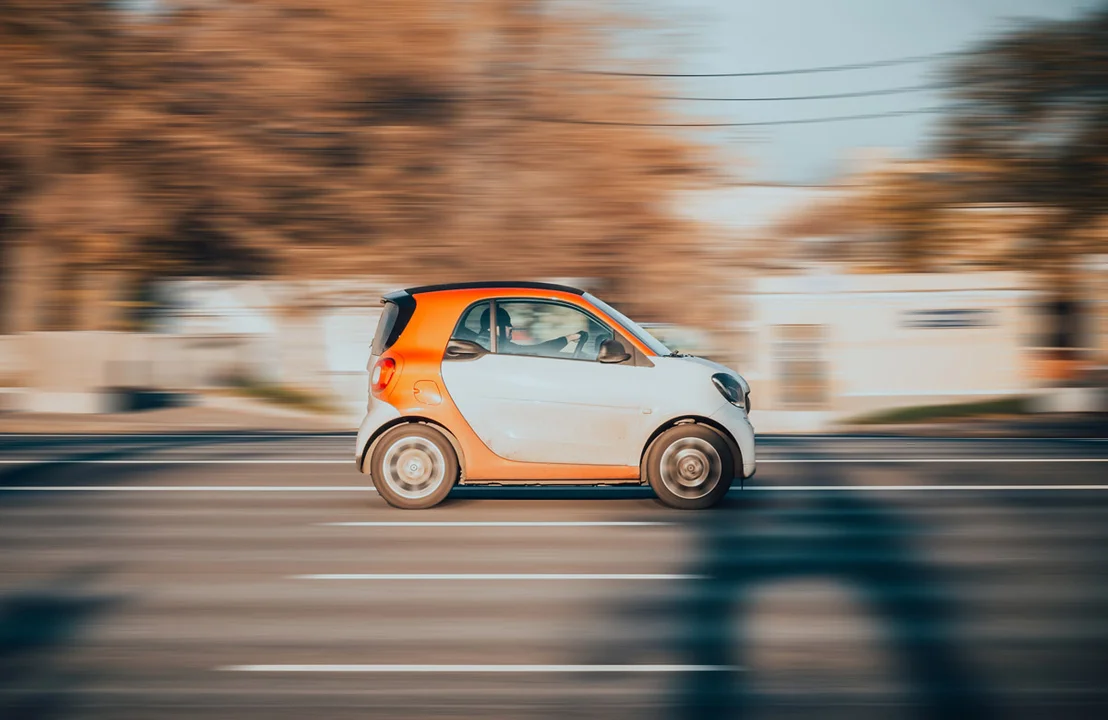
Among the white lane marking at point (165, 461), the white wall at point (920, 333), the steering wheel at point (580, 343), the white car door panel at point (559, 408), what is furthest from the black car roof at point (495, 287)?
the white wall at point (920, 333)

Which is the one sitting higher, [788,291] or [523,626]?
[788,291]

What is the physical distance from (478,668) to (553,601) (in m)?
1.39

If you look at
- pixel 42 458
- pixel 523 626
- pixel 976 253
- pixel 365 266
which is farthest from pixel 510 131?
pixel 523 626

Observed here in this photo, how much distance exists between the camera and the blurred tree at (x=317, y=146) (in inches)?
970

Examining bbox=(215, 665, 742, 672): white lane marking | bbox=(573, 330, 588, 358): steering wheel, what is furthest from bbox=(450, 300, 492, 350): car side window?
bbox=(215, 665, 742, 672): white lane marking

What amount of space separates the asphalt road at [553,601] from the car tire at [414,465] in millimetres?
191

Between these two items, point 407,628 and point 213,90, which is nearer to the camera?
point 407,628

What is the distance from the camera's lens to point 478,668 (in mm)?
5754

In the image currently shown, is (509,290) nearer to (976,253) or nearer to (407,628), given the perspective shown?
(407,628)

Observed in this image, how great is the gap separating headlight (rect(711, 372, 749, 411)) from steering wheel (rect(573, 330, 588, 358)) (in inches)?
38.9

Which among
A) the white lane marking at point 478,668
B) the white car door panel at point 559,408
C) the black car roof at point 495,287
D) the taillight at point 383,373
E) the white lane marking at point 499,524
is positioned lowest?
the white lane marking at point 478,668

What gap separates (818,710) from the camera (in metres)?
5.16

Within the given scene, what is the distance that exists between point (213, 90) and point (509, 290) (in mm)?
17030

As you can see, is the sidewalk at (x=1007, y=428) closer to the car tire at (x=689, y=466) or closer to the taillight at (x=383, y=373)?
the car tire at (x=689, y=466)
